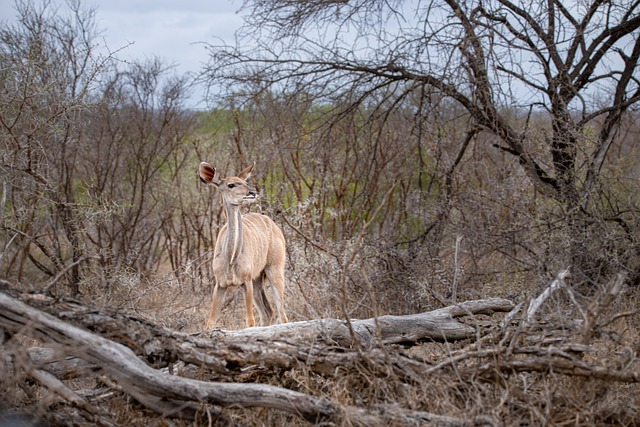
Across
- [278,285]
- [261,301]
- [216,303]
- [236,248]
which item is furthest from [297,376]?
[261,301]

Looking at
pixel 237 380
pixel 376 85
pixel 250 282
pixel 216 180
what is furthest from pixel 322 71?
pixel 237 380

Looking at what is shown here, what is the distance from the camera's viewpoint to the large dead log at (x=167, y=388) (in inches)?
163

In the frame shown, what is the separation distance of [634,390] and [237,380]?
2.85 meters

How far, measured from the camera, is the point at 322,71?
383 inches

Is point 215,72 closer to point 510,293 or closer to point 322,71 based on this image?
point 322,71

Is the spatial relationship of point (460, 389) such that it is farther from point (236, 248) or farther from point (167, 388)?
point (236, 248)

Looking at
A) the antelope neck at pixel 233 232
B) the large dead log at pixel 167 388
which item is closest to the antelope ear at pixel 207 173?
the antelope neck at pixel 233 232

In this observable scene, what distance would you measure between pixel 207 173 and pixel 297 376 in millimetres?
3725

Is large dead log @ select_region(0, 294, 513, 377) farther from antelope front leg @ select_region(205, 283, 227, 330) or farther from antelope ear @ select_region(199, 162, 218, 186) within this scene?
antelope ear @ select_region(199, 162, 218, 186)

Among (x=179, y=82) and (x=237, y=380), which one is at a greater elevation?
(x=179, y=82)

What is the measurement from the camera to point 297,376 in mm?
4770

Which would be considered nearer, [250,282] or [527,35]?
[250,282]

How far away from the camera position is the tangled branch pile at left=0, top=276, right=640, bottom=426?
13.7 feet

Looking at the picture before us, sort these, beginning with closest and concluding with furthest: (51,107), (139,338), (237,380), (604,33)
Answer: (139,338) < (237,380) < (51,107) < (604,33)
